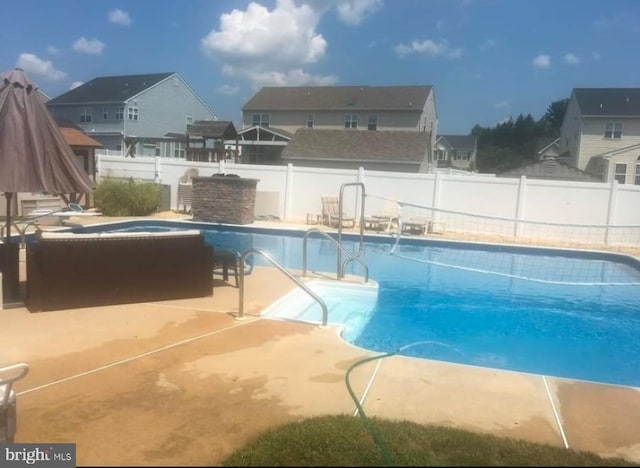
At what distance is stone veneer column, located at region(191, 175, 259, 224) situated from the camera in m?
17.9

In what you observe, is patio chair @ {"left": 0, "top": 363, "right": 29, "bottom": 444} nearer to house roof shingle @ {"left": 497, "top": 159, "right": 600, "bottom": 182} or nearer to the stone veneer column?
the stone veneer column

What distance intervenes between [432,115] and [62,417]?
46442mm

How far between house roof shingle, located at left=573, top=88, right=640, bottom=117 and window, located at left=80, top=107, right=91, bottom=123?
123 feet

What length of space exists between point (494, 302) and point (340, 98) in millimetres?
36033

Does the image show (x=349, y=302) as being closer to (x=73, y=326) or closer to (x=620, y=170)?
(x=73, y=326)

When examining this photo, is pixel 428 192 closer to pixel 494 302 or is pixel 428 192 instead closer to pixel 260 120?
pixel 494 302

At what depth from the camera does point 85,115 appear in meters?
44.1

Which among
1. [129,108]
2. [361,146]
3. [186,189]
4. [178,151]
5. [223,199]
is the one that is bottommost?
[223,199]

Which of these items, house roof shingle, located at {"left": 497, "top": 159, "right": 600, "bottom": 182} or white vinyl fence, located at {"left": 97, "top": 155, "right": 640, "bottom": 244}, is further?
house roof shingle, located at {"left": 497, "top": 159, "right": 600, "bottom": 182}

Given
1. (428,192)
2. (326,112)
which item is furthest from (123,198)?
(326,112)

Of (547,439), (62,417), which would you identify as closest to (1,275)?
(62,417)

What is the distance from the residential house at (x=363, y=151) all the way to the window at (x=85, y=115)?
20012 mm

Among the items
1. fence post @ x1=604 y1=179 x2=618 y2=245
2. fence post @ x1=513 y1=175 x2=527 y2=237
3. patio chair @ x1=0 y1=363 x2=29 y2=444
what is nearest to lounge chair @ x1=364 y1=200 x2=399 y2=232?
fence post @ x1=513 y1=175 x2=527 y2=237

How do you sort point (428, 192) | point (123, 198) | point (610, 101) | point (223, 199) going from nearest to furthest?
point (223, 199) → point (123, 198) → point (428, 192) → point (610, 101)
